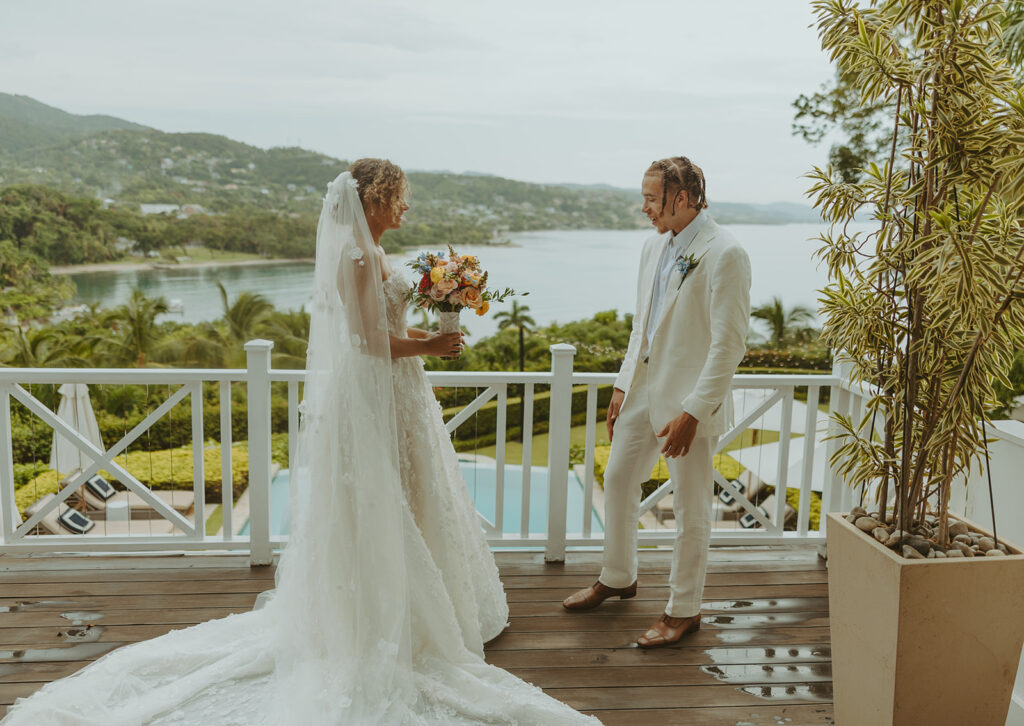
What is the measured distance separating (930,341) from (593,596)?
168 cm

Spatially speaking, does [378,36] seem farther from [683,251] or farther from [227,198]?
[683,251]

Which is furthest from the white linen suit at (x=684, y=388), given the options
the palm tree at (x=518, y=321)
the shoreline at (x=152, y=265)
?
the shoreline at (x=152, y=265)

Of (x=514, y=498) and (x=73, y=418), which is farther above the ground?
(x=73, y=418)

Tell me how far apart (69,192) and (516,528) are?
1951 cm

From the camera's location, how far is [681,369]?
9.10ft

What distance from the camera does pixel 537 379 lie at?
11.9 ft

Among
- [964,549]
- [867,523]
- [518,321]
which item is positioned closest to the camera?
[964,549]

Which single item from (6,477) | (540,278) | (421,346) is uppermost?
(540,278)

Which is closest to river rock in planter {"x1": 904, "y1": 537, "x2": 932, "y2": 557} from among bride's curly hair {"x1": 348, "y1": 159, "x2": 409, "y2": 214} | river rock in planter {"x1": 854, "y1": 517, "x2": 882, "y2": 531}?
river rock in planter {"x1": 854, "y1": 517, "x2": 882, "y2": 531}

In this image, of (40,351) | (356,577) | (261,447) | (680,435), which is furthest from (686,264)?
(40,351)

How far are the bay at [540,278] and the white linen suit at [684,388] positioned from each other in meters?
17.6

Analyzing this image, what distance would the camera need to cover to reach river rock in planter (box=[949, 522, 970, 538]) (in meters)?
2.23

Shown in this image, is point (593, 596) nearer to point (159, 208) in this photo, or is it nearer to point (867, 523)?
point (867, 523)

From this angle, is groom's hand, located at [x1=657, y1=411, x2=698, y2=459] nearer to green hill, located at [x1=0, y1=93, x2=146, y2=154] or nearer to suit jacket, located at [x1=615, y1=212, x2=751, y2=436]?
suit jacket, located at [x1=615, y1=212, x2=751, y2=436]
